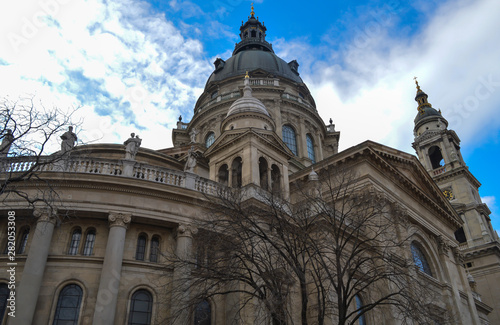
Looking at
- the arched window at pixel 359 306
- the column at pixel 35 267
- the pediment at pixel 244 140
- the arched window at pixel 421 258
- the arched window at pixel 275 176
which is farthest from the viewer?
the arched window at pixel 421 258

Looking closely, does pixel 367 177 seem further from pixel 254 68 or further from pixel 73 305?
pixel 254 68

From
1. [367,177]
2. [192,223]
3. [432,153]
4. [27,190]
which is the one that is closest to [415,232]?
[367,177]

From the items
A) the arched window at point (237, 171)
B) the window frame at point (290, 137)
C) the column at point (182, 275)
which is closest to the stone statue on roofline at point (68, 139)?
the column at point (182, 275)

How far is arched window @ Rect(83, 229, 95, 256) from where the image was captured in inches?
593

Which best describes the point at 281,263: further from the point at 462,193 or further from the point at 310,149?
the point at 462,193

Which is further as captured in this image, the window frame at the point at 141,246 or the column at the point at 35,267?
the window frame at the point at 141,246

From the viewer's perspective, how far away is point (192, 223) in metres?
16.1

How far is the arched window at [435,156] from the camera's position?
55.2 m

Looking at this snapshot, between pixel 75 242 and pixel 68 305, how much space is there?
2264 millimetres

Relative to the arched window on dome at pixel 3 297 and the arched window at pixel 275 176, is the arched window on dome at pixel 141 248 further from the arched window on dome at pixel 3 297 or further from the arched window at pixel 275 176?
the arched window at pixel 275 176

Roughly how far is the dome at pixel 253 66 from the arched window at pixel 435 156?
862 inches

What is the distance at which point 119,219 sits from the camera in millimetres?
15078

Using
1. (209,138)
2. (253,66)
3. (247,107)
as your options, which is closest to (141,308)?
(247,107)

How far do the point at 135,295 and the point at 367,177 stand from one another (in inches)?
568
